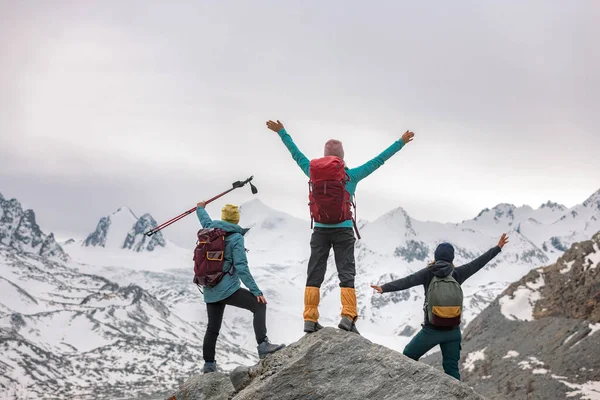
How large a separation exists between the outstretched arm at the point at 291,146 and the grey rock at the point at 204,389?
5250 millimetres

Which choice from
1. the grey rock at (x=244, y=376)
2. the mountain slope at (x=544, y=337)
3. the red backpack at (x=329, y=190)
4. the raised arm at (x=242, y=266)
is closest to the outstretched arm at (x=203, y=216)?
the raised arm at (x=242, y=266)

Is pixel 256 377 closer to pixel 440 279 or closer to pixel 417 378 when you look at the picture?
pixel 417 378

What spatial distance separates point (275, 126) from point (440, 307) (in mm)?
5127

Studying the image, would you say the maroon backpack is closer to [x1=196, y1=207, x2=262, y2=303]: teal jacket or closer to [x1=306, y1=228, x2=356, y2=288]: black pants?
[x1=196, y1=207, x2=262, y2=303]: teal jacket

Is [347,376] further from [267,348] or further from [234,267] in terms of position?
[234,267]

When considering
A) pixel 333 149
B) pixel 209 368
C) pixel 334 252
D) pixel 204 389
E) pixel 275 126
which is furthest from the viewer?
pixel 209 368

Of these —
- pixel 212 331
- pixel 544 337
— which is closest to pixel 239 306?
pixel 212 331

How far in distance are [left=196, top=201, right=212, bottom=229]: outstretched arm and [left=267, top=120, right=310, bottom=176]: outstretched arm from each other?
2.51 metres

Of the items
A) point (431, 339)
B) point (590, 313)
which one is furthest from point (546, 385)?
point (431, 339)

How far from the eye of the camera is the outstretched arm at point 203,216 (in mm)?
14299

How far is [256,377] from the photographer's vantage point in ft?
39.7

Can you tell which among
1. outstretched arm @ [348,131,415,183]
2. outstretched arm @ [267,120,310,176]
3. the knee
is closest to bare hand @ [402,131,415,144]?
outstretched arm @ [348,131,415,183]

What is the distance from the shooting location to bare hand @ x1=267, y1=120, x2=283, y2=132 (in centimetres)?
1365

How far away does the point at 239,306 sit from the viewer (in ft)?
44.9
